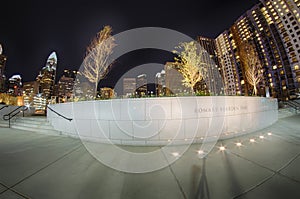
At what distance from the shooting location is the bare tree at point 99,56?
969 cm

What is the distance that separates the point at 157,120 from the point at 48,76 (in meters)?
171

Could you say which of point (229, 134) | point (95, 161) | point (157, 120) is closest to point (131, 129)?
point (157, 120)

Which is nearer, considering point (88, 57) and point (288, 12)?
point (88, 57)

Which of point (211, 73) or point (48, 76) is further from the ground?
point (48, 76)

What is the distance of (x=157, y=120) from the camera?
4840 mm

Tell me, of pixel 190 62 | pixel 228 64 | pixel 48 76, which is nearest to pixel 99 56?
pixel 190 62

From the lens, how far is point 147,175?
2752 mm

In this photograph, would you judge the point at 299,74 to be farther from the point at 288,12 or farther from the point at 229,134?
the point at 229,134

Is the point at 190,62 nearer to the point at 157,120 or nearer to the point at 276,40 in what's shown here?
the point at 157,120

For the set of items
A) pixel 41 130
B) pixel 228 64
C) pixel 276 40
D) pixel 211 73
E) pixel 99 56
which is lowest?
pixel 41 130

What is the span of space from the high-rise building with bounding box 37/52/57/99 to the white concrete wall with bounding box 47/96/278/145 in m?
158

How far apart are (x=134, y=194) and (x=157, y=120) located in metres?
2.87

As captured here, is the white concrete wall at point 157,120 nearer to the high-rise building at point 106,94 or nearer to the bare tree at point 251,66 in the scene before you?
the high-rise building at point 106,94

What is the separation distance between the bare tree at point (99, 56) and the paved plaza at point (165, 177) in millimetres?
6886
